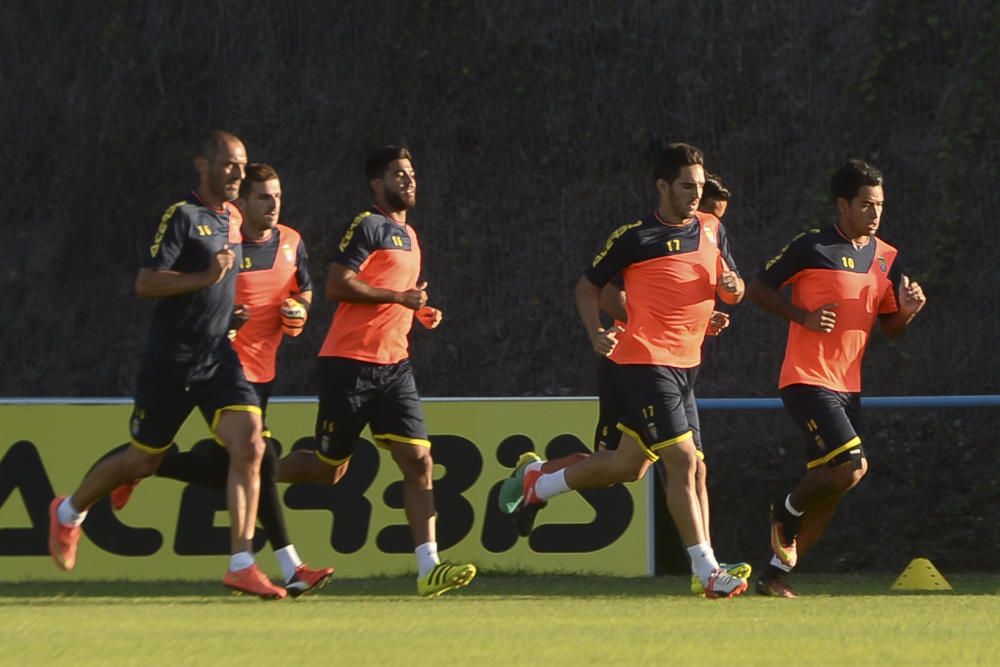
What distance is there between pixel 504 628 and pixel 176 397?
7.90 feet

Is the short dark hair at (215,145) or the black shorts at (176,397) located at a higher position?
the short dark hair at (215,145)

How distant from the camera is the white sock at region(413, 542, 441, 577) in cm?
988

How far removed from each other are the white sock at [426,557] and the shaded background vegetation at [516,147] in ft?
14.4

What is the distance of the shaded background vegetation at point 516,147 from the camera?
49.0 ft

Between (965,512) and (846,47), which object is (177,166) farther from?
(965,512)

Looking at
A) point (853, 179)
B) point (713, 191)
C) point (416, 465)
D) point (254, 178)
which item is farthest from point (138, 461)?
point (853, 179)

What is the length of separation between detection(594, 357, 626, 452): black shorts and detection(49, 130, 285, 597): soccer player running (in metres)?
1.94

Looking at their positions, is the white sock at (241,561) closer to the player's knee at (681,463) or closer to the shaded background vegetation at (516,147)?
the player's knee at (681,463)

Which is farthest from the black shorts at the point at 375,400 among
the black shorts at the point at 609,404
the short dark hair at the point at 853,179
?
the short dark hair at the point at 853,179

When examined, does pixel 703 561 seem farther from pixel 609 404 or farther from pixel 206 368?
pixel 206 368

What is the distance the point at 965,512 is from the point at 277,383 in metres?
5.66

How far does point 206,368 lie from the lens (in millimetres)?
9375

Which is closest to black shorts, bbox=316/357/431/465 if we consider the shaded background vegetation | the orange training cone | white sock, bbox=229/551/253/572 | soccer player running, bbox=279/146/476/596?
soccer player running, bbox=279/146/476/596

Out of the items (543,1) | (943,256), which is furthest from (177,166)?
(943,256)
